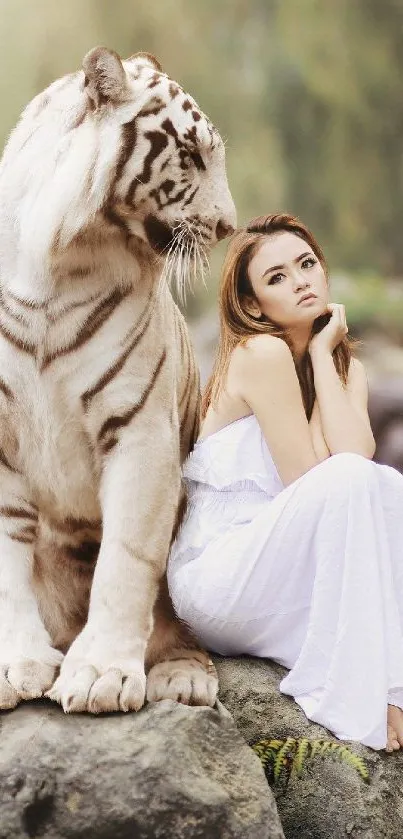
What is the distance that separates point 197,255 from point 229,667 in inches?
33.6

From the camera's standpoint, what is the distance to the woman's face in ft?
7.27

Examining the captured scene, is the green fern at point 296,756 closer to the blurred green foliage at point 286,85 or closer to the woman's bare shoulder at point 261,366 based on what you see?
the woman's bare shoulder at point 261,366

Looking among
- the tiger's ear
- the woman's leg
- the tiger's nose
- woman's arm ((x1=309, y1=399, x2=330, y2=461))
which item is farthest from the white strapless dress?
the tiger's ear

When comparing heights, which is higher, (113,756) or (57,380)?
(57,380)

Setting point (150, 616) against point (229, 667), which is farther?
point (229, 667)

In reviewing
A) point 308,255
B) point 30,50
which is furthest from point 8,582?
point 30,50

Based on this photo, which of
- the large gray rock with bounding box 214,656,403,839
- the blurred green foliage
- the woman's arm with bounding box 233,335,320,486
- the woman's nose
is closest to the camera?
the large gray rock with bounding box 214,656,403,839

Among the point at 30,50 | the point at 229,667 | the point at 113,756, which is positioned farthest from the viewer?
the point at 30,50

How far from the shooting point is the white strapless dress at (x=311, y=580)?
1783 mm

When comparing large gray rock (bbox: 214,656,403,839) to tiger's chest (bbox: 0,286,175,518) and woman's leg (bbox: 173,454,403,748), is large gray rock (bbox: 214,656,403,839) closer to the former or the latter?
woman's leg (bbox: 173,454,403,748)

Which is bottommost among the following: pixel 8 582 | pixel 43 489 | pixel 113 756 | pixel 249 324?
pixel 113 756

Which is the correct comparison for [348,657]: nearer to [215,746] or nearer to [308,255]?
[215,746]

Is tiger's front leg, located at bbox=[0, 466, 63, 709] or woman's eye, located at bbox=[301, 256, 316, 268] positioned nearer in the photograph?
tiger's front leg, located at bbox=[0, 466, 63, 709]

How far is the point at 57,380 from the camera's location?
176cm
